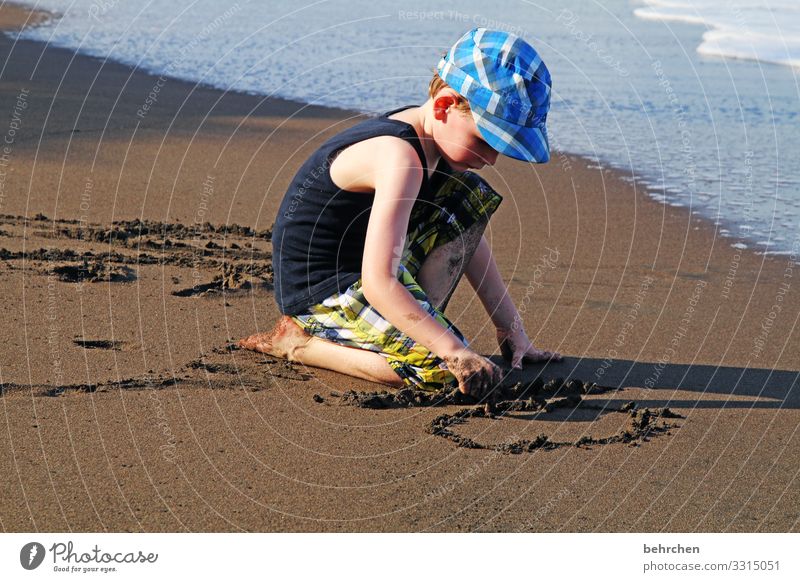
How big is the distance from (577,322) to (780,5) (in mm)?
14822

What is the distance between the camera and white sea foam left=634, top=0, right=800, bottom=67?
535 inches

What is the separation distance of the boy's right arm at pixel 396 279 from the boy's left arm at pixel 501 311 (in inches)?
25.8

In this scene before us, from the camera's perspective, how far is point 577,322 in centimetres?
522

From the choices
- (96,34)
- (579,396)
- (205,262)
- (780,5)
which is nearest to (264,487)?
(579,396)

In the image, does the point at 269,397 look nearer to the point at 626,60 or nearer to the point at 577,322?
the point at 577,322

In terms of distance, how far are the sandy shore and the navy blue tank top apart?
1.19 feet

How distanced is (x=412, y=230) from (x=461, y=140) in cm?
54
